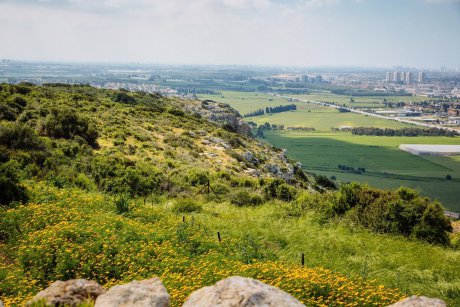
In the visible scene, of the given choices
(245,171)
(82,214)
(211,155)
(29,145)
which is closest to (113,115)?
(211,155)

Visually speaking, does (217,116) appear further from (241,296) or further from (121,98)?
(241,296)

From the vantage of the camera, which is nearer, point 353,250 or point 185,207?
point 353,250

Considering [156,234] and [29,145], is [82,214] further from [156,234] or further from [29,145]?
[29,145]

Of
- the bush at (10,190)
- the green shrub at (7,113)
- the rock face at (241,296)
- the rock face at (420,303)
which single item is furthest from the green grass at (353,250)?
the green shrub at (7,113)

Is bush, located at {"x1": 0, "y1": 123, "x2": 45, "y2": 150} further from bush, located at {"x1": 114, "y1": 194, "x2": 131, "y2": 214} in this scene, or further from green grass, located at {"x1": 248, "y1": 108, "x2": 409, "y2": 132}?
green grass, located at {"x1": 248, "y1": 108, "x2": 409, "y2": 132}

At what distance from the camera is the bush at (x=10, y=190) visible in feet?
43.0

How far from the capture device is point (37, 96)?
39.2 meters

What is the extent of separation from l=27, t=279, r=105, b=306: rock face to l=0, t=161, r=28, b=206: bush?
8.05 m

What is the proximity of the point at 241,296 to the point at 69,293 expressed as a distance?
3.15 m

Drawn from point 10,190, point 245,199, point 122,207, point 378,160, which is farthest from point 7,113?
point 378,160

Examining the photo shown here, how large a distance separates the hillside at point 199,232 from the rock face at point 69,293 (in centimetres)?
147

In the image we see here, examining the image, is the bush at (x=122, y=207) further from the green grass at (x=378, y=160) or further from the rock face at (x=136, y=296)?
the green grass at (x=378, y=160)

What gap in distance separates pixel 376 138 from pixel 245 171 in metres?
109

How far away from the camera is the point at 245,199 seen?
1833 centimetres
